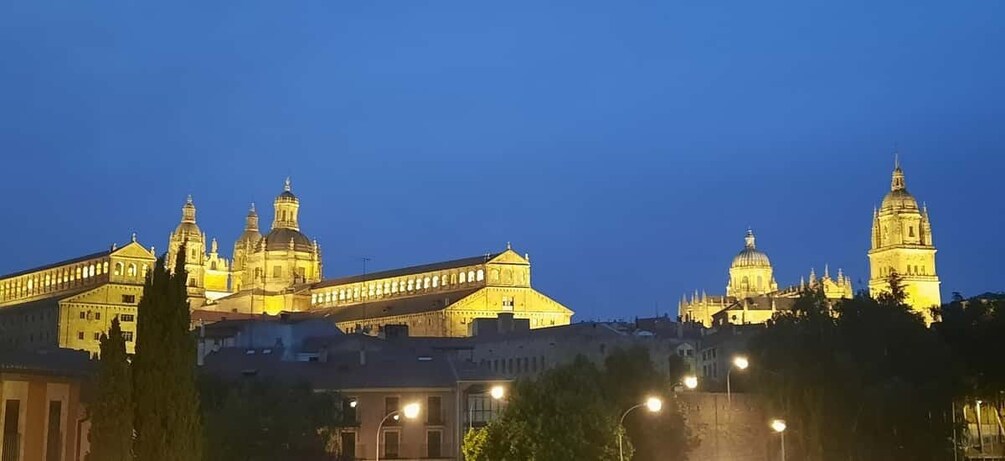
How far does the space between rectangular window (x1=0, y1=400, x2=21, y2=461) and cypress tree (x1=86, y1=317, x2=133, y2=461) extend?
3.80m

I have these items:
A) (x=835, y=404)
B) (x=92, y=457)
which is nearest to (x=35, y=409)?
(x=92, y=457)

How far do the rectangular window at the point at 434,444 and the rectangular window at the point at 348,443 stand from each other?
3722 millimetres

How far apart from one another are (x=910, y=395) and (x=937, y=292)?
9596cm

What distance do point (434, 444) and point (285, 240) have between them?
3595 inches

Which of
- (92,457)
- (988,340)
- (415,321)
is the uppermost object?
(415,321)

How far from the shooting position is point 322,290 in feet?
465

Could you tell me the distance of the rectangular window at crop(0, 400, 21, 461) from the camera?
30875mm

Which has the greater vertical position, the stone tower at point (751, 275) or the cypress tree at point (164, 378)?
the stone tower at point (751, 275)

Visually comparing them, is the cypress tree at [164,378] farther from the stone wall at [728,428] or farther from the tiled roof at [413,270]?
the tiled roof at [413,270]

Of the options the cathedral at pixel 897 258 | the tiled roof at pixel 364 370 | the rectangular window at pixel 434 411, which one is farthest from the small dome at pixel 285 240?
the rectangular window at pixel 434 411

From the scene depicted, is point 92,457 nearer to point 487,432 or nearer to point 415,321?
point 487,432

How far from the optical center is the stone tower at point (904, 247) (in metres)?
143

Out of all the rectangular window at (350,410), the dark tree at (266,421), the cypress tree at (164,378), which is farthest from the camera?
the rectangular window at (350,410)

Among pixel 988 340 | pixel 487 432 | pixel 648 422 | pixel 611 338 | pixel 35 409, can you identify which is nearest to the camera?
pixel 35 409
